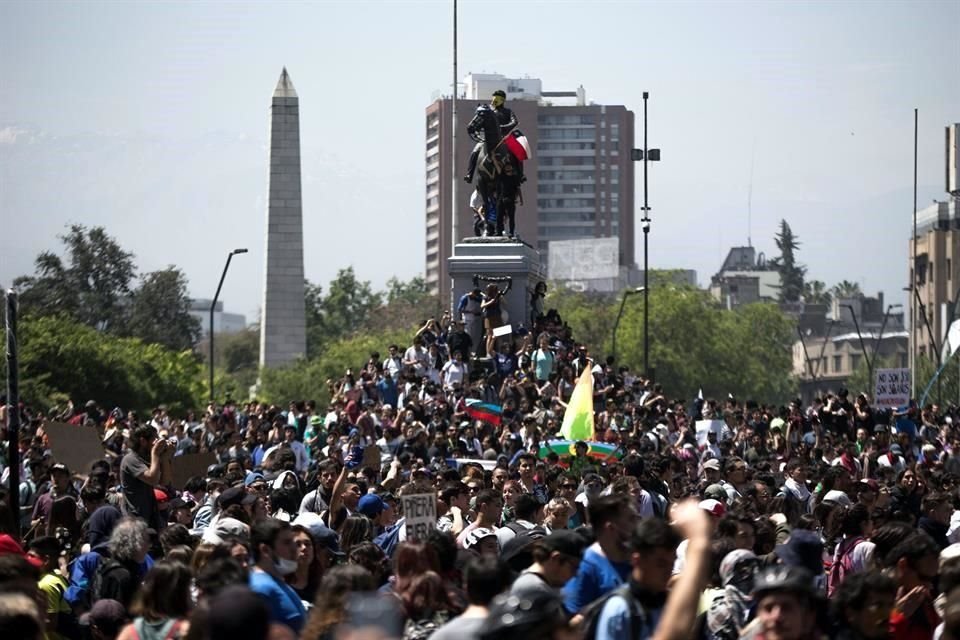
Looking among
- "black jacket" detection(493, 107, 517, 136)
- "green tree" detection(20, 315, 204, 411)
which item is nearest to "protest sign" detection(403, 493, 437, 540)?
"black jacket" detection(493, 107, 517, 136)

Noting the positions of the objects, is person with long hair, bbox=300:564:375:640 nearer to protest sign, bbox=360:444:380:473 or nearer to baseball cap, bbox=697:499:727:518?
baseball cap, bbox=697:499:727:518

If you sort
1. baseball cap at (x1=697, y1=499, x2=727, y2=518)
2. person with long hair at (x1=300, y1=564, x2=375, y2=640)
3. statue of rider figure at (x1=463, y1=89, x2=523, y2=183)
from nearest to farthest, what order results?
1. person with long hair at (x1=300, y1=564, x2=375, y2=640)
2. baseball cap at (x1=697, y1=499, x2=727, y2=518)
3. statue of rider figure at (x1=463, y1=89, x2=523, y2=183)

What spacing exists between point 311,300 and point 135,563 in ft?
465

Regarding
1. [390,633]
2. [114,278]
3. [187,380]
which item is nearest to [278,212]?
[187,380]

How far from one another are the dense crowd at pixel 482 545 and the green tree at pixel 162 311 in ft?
255

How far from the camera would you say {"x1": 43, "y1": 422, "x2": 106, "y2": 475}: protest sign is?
1911 centimetres

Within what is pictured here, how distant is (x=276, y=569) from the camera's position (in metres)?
9.62

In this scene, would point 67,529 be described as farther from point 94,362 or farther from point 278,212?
point 278,212

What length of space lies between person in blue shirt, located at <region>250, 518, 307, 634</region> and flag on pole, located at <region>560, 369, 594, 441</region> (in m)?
15.5

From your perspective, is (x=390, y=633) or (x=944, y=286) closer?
(x=390, y=633)

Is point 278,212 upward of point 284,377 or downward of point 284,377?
upward

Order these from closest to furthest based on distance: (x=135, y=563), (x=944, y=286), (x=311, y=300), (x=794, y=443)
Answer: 1. (x=135, y=563)
2. (x=794, y=443)
3. (x=944, y=286)
4. (x=311, y=300)

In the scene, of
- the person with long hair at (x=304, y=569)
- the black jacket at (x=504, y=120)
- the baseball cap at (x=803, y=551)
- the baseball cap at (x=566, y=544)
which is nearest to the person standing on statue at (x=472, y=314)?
the black jacket at (x=504, y=120)

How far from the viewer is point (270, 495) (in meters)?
15.4
